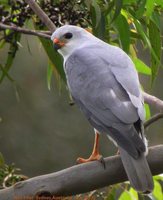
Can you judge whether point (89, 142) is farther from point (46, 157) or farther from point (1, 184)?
point (1, 184)

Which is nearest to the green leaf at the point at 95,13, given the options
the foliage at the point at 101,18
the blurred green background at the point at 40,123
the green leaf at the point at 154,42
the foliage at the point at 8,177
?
the foliage at the point at 101,18

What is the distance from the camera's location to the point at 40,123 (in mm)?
7297

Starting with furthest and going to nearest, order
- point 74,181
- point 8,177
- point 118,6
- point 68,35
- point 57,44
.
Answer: point 68,35 → point 57,44 → point 118,6 → point 8,177 → point 74,181

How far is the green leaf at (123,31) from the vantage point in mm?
2922

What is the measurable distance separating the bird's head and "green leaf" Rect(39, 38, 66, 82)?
1.2 inches

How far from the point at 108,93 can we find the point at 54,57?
1.55 ft

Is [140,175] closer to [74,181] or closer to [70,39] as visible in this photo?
[74,181]

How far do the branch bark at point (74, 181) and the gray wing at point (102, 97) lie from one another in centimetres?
7

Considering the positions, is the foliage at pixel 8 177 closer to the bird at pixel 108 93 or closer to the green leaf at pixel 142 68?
the bird at pixel 108 93

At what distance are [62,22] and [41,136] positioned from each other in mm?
4372

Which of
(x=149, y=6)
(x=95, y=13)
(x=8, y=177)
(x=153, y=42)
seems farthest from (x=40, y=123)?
(x=8, y=177)

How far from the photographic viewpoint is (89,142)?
23.3ft

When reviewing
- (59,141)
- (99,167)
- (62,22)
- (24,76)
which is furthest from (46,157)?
(99,167)

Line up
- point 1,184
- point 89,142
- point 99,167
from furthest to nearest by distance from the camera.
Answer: point 89,142, point 1,184, point 99,167
